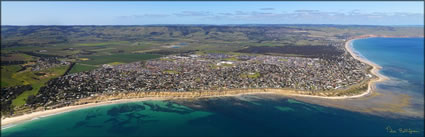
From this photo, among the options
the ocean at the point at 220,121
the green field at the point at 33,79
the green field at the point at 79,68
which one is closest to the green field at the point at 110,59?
the green field at the point at 79,68

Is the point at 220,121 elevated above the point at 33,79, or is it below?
below

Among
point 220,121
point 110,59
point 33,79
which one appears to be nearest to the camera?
point 220,121

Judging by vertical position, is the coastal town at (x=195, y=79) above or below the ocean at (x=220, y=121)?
above

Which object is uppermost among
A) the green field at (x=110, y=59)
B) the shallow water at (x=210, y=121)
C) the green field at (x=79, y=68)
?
the green field at (x=110, y=59)

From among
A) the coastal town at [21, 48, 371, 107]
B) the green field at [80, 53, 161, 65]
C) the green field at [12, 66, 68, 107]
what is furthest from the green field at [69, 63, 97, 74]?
the green field at [80, 53, 161, 65]

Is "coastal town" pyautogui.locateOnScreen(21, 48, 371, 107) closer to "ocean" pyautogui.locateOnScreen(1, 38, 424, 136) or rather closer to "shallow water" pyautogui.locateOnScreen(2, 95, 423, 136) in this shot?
"ocean" pyautogui.locateOnScreen(1, 38, 424, 136)

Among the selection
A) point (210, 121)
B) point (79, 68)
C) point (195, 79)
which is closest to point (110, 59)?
point (79, 68)

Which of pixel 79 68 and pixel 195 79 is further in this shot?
pixel 79 68

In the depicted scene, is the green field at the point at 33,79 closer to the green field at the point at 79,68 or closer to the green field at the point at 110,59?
the green field at the point at 79,68

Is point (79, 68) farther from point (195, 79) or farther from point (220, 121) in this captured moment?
point (220, 121)
